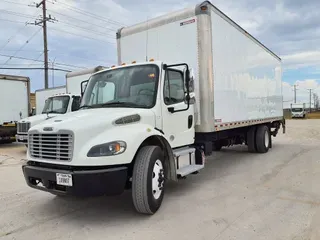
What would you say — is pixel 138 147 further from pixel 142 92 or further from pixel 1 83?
pixel 1 83

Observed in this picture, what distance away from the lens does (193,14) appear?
20.9 ft

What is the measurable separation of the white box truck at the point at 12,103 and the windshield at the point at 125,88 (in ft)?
36.3

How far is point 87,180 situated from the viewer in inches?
156

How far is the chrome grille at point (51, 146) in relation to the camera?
162 inches

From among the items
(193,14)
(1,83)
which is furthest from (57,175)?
(1,83)

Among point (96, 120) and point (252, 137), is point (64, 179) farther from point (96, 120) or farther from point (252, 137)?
point (252, 137)

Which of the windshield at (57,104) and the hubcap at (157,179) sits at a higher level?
the windshield at (57,104)

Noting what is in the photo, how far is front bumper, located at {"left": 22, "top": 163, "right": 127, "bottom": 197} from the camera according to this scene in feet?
13.0

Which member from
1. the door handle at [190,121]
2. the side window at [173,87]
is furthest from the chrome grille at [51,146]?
the door handle at [190,121]

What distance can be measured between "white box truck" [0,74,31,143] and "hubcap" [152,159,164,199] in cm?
1254

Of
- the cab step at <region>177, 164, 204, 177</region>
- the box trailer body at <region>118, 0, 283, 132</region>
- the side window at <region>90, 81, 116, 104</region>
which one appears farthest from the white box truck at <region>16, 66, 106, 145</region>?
the cab step at <region>177, 164, 204, 177</region>

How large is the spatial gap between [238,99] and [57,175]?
219 inches

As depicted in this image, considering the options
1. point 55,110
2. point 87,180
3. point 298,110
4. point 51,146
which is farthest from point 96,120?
point 298,110

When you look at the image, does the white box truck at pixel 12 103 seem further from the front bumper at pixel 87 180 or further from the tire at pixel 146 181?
the tire at pixel 146 181
